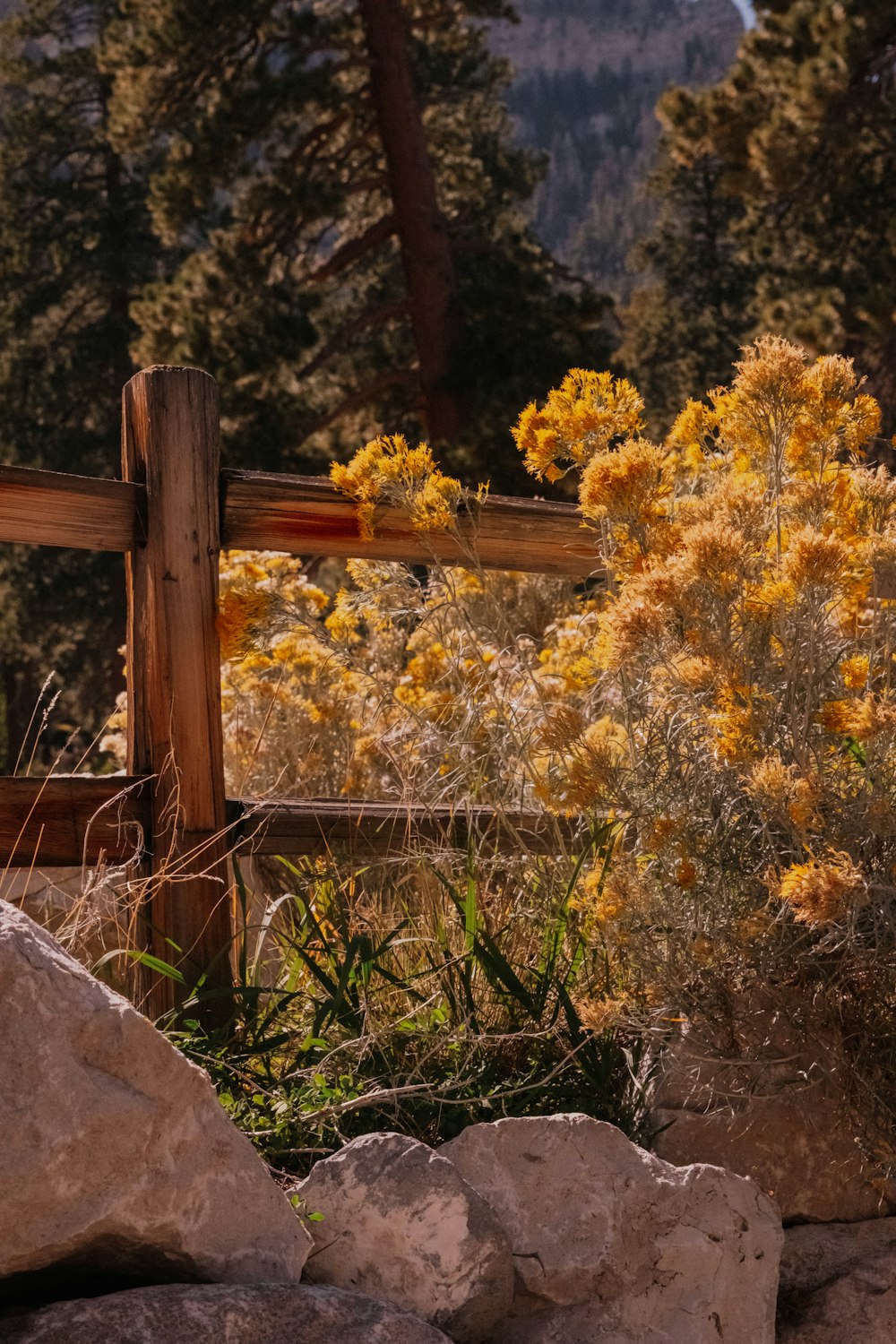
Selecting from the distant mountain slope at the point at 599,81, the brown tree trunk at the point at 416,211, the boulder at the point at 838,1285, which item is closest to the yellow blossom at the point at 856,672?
the boulder at the point at 838,1285

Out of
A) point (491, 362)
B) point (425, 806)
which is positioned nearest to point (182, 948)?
point (425, 806)

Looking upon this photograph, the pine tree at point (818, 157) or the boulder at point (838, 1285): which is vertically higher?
the pine tree at point (818, 157)

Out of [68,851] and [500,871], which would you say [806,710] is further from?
[68,851]

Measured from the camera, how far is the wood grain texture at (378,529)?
10.6ft

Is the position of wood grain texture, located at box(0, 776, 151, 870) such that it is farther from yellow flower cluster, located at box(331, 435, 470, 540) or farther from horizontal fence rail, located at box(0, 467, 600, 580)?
yellow flower cluster, located at box(331, 435, 470, 540)

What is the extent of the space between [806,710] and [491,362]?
1014 centimetres

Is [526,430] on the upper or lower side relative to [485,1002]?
upper

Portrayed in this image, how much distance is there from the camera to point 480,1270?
225 cm

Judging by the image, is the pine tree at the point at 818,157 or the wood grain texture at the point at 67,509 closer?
the wood grain texture at the point at 67,509

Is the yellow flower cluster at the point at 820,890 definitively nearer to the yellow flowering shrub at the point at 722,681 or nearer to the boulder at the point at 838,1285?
the yellow flowering shrub at the point at 722,681

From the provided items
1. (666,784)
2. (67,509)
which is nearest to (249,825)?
(67,509)

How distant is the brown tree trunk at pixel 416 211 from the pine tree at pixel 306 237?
2 centimetres

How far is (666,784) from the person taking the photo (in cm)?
265

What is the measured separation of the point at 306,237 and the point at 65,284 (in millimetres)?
6653
